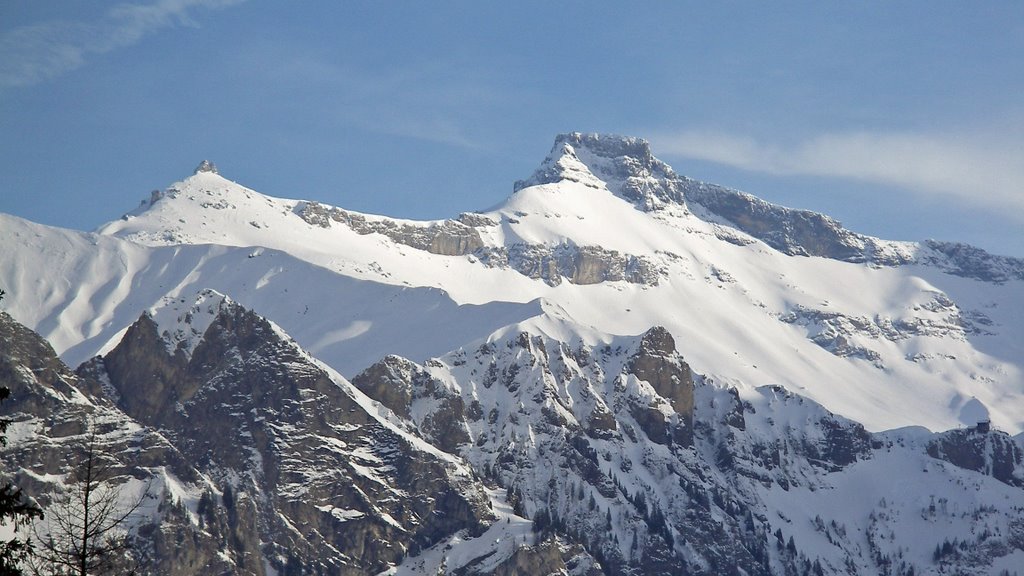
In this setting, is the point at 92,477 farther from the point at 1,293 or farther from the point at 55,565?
the point at 1,293

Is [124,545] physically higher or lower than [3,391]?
lower

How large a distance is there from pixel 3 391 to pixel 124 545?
7923 mm

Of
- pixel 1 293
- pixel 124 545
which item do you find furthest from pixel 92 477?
pixel 1 293

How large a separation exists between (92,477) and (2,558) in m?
5.61

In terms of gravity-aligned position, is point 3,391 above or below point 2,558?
above

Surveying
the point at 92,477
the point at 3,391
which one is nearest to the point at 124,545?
the point at 92,477

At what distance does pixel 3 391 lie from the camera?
2625 inches

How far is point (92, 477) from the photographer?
70.8 m

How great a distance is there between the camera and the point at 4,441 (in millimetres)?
71812

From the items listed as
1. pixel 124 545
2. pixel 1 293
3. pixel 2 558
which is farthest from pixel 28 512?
pixel 1 293

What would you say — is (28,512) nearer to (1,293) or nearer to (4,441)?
(4,441)

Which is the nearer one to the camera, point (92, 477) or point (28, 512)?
point (28, 512)

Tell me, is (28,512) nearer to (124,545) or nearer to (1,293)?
(124,545)

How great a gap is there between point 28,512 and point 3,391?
4.34 metres
